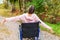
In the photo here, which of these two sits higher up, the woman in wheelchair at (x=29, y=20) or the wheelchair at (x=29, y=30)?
the woman in wheelchair at (x=29, y=20)

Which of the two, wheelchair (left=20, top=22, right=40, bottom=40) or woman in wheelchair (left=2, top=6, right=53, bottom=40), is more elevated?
woman in wheelchair (left=2, top=6, right=53, bottom=40)

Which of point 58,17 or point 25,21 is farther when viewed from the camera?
point 58,17

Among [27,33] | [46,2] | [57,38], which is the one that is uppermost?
[46,2]

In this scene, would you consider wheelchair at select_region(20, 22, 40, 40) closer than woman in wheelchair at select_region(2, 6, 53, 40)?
No

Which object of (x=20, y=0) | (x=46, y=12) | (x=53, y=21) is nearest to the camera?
(x=53, y=21)

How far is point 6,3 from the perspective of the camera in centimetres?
2894

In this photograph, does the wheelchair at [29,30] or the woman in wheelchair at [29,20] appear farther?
the wheelchair at [29,30]

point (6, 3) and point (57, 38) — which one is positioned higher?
point (6, 3)

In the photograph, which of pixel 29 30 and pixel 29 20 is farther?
pixel 29 30

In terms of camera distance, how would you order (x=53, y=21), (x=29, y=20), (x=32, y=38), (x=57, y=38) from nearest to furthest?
(x=29, y=20), (x=32, y=38), (x=57, y=38), (x=53, y=21)

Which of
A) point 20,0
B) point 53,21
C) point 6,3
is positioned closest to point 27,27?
point 53,21

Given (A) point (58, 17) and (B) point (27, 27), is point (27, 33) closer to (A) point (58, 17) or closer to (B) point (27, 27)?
(B) point (27, 27)

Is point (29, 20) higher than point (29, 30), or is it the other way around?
point (29, 20)

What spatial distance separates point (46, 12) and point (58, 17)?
1.43 metres
